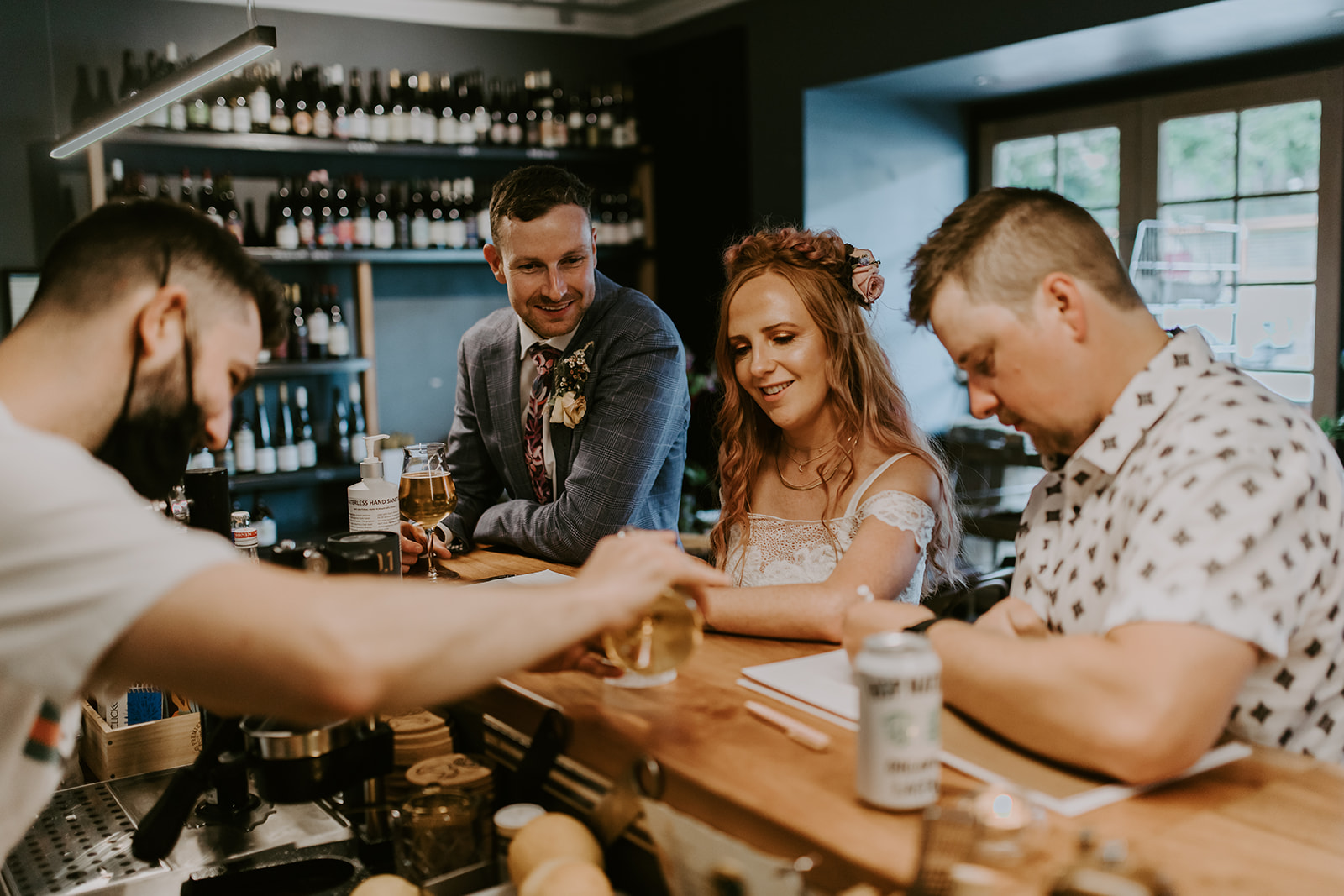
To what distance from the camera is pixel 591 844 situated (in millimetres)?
1160

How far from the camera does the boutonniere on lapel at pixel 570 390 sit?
263 centimetres

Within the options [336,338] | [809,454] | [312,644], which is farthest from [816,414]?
[336,338]

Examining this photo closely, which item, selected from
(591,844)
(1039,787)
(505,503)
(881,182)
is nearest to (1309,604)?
(1039,787)

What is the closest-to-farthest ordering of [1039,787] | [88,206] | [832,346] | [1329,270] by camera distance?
[1039,787], [832,346], [1329,270], [88,206]

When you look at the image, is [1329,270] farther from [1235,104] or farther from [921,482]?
[921,482]

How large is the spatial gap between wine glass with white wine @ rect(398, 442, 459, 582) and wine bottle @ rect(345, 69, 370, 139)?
3180 mm

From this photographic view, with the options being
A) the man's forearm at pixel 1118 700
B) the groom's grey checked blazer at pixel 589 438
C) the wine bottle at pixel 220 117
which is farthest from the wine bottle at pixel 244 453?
the man's forearm at pixel 1118 700

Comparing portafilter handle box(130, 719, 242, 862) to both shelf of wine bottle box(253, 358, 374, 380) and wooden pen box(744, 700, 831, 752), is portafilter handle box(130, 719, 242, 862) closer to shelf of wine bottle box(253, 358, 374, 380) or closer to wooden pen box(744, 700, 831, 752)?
wooden pen box(744, 700, 831, 752)

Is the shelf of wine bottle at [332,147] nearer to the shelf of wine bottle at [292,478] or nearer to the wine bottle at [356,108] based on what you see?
the wine bottle at [356,108]

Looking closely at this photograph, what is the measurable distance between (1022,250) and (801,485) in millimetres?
1017

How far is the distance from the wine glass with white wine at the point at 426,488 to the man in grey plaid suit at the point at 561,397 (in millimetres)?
358

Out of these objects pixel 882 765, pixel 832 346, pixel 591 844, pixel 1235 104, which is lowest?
pixel 591 844

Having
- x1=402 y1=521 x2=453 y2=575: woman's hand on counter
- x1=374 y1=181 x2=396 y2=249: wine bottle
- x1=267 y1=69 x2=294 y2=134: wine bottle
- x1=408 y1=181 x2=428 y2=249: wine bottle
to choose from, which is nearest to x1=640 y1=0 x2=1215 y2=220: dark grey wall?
x1=408 y1=181 x2=428 y2=249: wine bottle

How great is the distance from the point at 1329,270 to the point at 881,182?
6.76ft
